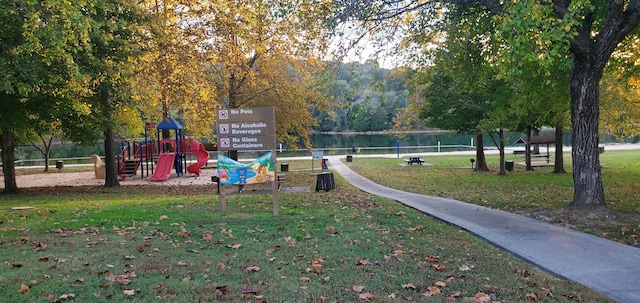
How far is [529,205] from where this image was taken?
11414 mm

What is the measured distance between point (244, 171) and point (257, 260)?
13.1 ft

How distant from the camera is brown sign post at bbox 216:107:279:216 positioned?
10008 millimetres

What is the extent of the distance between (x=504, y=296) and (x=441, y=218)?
15.8ft

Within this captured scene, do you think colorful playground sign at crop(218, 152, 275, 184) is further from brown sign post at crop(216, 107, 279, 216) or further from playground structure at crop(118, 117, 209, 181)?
playground structure at crop(118, 117, 209, 181)

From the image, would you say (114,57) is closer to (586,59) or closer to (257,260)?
(257,260)

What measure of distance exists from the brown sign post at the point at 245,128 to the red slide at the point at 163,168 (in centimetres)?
1372

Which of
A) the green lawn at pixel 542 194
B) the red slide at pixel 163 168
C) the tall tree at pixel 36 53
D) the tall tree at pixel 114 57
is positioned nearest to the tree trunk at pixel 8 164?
the tall tree at pixel 36 53

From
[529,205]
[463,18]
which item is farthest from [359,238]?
[463,18]

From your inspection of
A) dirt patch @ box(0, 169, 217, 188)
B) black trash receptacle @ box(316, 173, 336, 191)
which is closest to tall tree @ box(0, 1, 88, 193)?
dirt patch @ box(0, 169, 217, 188)

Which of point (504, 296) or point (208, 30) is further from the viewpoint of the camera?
point (208, 30)

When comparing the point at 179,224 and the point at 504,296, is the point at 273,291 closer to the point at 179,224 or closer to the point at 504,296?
the point at 504,296

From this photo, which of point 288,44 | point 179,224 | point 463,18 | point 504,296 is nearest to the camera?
point 504,296

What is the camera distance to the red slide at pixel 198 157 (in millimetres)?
25734

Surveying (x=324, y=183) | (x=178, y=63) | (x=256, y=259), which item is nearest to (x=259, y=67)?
(x=178, y=63)
